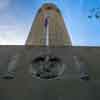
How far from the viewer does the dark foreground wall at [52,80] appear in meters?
1.33

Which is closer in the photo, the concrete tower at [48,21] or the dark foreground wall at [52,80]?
the dark foreground wall at [52,80]

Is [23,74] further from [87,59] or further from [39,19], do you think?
[39,19]

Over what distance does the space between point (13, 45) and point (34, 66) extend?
0.83 feet

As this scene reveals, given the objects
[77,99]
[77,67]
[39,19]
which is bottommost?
[77,99]

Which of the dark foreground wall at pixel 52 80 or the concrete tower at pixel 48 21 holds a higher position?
the concrete tower at pixel 48 21

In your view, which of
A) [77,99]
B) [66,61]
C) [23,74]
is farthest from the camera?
[66,61]

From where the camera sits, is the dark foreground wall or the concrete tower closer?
the dark foreground wall

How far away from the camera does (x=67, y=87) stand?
4.49 feet

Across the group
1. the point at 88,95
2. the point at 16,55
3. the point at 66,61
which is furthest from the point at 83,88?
the point at 16,55

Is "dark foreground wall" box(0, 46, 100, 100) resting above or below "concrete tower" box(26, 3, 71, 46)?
below

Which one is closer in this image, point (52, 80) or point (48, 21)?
point (52, 80)

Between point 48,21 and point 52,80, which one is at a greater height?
point 48,21

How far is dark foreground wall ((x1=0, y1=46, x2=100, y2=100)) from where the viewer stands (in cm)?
133

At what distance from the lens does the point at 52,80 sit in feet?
4.57
